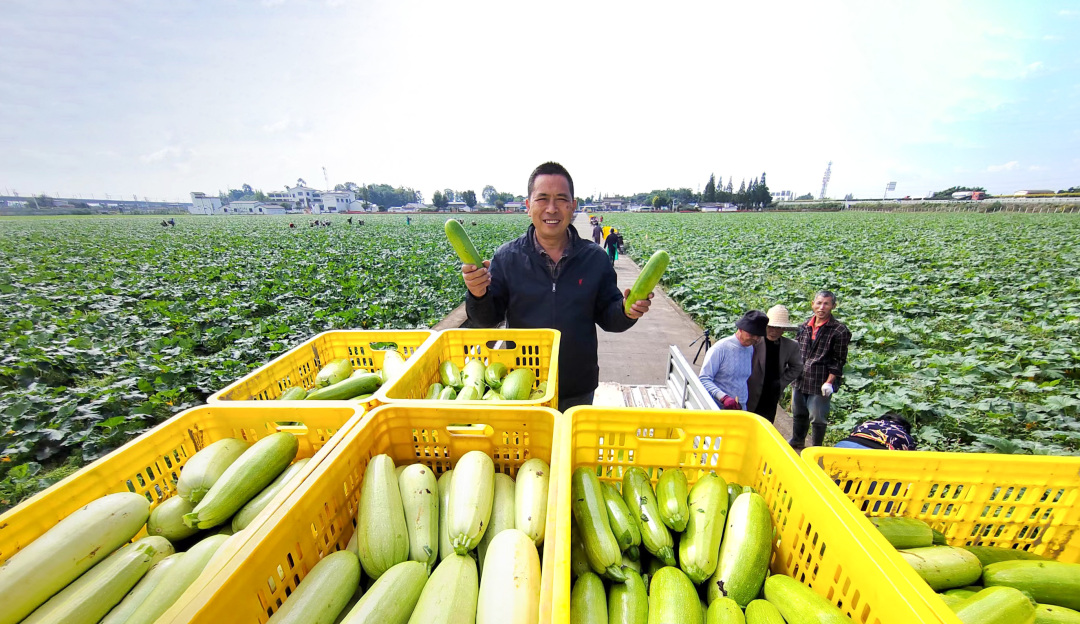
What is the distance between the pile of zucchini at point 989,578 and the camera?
1161mm

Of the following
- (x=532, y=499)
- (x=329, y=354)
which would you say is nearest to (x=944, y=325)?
(x=532, y=499)

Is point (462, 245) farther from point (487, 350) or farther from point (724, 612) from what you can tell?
point (724, 612)

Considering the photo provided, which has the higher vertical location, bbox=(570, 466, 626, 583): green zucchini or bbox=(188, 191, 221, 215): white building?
bbox=(188, 191, 221, 215): white building

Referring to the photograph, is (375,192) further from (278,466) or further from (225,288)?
(278,466)

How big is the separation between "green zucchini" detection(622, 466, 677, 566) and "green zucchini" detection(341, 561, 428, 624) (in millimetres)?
822

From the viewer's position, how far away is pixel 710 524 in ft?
4.84

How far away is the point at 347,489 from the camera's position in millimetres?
1586

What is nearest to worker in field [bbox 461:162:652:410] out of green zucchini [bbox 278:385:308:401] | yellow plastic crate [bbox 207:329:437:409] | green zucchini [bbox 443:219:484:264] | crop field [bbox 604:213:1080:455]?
green zucchini [bbox 443:219:484:264]

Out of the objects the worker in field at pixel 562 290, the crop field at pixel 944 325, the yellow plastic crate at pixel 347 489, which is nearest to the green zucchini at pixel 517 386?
the worker in field at pixel 562 290

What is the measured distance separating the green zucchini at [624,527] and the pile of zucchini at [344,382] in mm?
1314

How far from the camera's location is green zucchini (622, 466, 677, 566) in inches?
58.7

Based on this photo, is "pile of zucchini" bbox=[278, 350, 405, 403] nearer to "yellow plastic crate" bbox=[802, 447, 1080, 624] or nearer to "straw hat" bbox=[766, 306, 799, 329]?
"yellow plastic crate" bbox=[802, 447, 1080, 624]

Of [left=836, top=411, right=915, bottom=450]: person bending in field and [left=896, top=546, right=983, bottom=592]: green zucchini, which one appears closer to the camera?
[left=896, top=546, right=983, bottom=592]: green zucchini

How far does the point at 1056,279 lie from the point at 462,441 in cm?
1668
